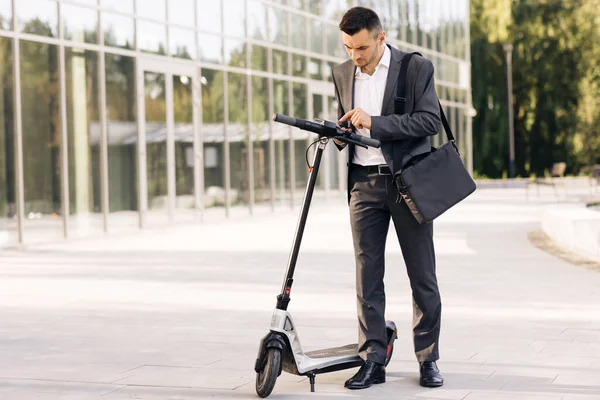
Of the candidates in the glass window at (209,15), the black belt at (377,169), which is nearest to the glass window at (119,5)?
the glass window at (209,15)

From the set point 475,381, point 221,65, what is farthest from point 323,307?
point 221,65

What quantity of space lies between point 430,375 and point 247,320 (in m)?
2.73

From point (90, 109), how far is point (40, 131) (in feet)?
4.82

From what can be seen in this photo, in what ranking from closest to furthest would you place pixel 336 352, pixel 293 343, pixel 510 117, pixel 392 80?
pixel 293 343 < pixel 392 80 < pixel 336 352 < pixel 510 117

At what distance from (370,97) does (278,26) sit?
19.8 m

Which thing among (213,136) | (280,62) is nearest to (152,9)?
(213,136)

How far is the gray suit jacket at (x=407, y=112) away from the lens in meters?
5.40

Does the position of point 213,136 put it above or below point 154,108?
below

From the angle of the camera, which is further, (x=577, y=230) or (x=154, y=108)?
(x=154, y=108)

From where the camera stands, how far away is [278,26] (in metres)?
25.1

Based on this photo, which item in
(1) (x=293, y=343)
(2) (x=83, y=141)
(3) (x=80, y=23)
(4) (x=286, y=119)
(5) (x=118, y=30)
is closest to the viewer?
(4) (x=286, y=119)

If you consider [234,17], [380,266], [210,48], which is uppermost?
[234,17]

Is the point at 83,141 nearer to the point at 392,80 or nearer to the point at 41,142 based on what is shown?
the point at 41,142

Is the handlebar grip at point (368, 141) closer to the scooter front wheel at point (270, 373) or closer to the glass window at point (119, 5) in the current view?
the scooter front wheel at point (270, 373)
